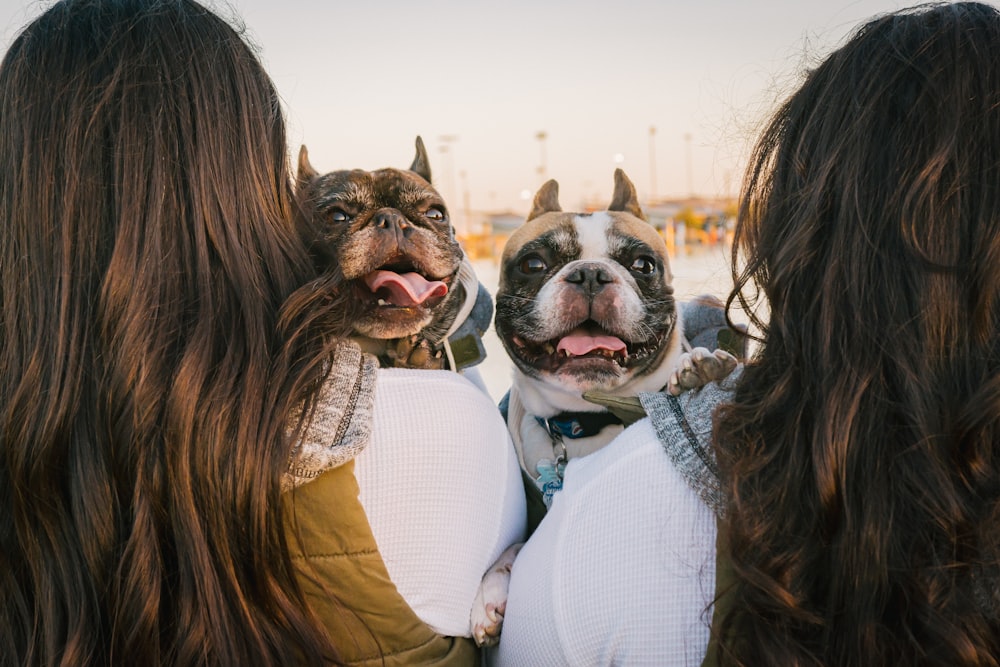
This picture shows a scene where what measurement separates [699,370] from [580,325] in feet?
1.90

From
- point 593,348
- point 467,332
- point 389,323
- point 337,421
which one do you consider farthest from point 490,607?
point 467,332

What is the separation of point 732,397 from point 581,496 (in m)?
0.22

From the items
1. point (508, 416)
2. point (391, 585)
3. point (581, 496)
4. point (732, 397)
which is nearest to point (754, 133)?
point (732, 397)

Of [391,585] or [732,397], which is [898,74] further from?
[391,585]

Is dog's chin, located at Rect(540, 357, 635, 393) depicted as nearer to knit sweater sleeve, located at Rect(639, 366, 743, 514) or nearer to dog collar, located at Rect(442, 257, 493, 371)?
dog collar, located at Rect(442, 257, 493, 371)

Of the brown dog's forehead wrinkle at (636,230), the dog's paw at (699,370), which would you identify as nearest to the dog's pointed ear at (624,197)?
the brown dog's forehead wrinkle at (636,230)

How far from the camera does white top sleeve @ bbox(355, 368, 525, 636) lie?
103 cm

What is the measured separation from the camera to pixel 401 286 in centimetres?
178

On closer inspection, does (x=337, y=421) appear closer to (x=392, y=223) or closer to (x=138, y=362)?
(x=138, y=362)

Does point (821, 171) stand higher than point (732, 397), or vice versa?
point (821, 171)

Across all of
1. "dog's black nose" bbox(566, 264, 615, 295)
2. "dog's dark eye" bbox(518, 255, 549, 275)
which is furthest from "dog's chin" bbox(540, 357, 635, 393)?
"dog's dark eye" bbox(518, 255, 549, 275)

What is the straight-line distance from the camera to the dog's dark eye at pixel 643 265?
1.99m

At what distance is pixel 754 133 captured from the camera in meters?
1.11

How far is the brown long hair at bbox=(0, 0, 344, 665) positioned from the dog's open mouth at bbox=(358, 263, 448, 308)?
0.71 metres
